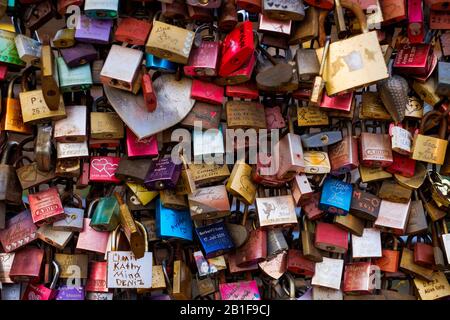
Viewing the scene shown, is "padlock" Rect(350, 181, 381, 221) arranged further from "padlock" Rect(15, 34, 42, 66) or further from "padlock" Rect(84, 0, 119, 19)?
"padlock" Rect(15, 34, 42, 66)

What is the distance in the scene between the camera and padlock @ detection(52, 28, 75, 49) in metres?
2.62

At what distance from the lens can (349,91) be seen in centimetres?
260

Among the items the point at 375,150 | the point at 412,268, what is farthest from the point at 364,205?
the point at 412,268

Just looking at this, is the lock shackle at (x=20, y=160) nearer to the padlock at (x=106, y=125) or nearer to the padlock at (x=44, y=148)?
the padlock at (x=44, y=148)

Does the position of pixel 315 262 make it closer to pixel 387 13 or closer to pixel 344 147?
pixel 344 147

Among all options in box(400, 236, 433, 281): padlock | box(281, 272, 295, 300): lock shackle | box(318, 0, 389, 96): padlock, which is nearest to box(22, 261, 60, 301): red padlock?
box(281, 272, 295, 300): lock shackle

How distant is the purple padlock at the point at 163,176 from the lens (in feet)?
8.45

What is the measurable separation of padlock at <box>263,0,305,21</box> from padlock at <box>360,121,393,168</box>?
0.53m

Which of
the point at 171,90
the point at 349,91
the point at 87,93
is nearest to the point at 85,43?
the point at 87,93

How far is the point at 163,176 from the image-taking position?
2.57m

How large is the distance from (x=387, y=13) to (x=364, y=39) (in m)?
0.19

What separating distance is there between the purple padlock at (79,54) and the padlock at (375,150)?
1.10m

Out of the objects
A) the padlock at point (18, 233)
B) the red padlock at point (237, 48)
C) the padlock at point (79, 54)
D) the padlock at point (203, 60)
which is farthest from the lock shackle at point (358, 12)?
the padlock at point (18, 233)

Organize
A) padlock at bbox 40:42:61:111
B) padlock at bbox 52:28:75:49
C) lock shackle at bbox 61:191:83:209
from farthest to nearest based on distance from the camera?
1. lock shackle at bbox 61:191:83:209
2. padlock at bbox 52:28:75:49
3. padlock at bbox 40:42:61:111
